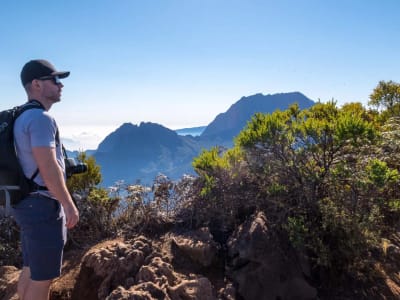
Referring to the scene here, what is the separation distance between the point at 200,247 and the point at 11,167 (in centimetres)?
212

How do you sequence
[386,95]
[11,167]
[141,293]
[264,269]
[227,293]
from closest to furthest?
1. [11,167]
2. [141,293]
3. [227,293]
4. [264,269]
5. [386,95]

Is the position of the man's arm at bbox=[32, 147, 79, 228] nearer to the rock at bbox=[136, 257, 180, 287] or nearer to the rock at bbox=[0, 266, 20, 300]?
the rock at bbox=[136, 257, 180, 287]

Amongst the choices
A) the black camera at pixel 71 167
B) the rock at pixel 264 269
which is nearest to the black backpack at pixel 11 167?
the black camera at pixel 71 167

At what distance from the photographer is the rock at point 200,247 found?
399 centimetres

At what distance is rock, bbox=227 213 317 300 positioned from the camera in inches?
143

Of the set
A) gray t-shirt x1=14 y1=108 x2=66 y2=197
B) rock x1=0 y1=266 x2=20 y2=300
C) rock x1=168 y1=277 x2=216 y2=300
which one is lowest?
rock x1=0 y1=266 x2=20 y2=300

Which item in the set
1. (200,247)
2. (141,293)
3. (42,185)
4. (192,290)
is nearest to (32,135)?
(42,185)

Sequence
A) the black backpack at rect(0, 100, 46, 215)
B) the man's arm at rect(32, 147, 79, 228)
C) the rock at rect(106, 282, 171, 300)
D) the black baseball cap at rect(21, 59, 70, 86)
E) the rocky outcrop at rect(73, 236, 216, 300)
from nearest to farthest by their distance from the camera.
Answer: the man's arm at rect(32, 147, 79, 228) < the black backpack at rect(0, 100, 46, 215) < the black baseball cap at rect(21, 59, 70, 86) < the rock at rect(106, 282, 171, 300) < the rocky outcrop at rect(73, 236, 216, 300)

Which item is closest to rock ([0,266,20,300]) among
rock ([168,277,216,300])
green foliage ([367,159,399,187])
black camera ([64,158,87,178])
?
black camera ([64,158,87,178])

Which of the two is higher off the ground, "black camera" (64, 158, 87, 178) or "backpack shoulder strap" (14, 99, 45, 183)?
"backpack shoulder strap" (14, 99, 45, 183)

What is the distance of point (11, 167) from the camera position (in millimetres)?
2779

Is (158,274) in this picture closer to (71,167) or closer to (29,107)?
(71,167)

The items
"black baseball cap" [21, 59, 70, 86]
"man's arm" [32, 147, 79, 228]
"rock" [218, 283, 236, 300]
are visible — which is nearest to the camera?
"man's arm" [32, 147, 79, 228]

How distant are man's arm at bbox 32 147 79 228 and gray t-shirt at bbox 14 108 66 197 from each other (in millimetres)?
55
